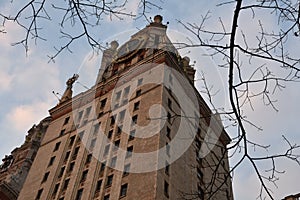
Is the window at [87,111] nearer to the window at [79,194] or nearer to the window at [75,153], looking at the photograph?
the window at [75,153]

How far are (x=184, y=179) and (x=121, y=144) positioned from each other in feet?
21.3

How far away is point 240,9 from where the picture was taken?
14.6 feet

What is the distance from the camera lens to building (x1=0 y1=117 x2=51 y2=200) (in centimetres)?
4928

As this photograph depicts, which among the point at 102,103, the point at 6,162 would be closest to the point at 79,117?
the point at 102,103

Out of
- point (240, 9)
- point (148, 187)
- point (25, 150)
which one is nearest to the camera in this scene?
point (240, 9)

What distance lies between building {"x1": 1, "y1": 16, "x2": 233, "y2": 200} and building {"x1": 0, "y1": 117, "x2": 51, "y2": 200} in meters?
5.86

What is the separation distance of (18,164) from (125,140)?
2451cm

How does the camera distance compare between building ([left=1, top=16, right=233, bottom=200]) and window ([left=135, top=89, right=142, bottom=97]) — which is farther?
window ([left=135, top=89, right=142, bottom=97])

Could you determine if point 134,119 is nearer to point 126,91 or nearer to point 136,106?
point 136,106

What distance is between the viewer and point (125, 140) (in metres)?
38.9

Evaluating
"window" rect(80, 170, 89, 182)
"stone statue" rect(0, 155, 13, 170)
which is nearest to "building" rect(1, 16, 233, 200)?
"window" rect(80, 170, 89, 182)

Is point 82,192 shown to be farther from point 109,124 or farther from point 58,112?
point 58,112

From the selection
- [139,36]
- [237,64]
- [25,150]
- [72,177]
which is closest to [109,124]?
[72,177]

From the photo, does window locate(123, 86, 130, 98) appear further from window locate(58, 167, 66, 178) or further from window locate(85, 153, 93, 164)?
window locate(58, 167, 66, 178)
